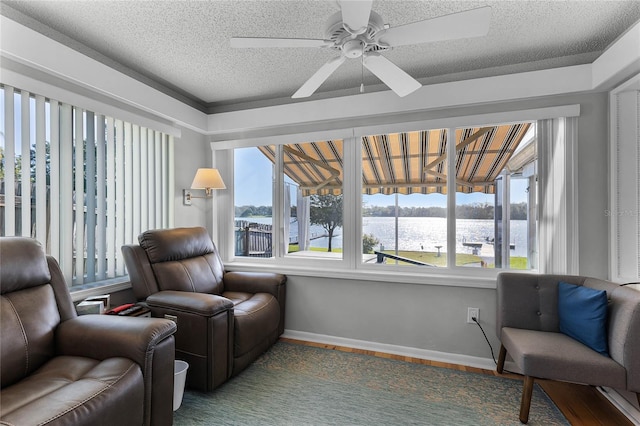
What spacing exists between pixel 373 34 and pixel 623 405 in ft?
9.04

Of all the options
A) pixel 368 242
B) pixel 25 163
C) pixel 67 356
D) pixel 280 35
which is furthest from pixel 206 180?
pixel 67 356

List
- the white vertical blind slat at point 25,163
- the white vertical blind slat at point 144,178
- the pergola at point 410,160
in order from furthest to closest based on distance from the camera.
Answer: the white vertical blind slat at point 144,178 → the pergola at point 410,160 → the white vertical blind slat at point 25,163

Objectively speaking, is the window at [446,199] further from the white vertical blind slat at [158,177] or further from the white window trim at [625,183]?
the white vertical blind slat at [158,177]

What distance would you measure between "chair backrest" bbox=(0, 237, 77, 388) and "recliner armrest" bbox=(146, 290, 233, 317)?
504 mm

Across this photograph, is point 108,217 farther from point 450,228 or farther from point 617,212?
point 617,212

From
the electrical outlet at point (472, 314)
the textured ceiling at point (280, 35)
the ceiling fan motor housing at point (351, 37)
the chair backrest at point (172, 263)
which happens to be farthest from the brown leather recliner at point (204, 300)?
the ceiling fan motor housing at point (351, 37)

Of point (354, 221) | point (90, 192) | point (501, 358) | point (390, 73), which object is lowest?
point (501, 358)

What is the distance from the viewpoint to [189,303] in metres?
2.11

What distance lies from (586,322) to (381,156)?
1973 millimetres

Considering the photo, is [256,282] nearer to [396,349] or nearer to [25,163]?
[396,349]

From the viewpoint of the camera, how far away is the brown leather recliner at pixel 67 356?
4.03 ft

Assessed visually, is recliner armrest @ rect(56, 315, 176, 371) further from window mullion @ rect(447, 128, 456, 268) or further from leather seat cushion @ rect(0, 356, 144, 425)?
window mullion @ rect(447, 128, 456, 268)

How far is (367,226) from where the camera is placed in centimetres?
302

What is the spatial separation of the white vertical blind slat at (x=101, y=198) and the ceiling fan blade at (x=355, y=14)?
6.95ft
